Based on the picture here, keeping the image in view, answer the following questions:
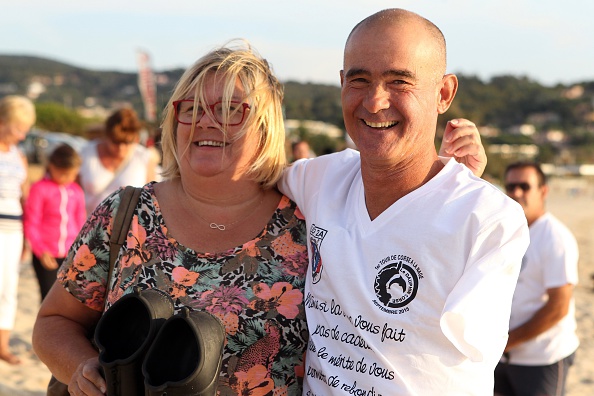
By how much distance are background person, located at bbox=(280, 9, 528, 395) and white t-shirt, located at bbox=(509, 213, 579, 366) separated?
2.37 m

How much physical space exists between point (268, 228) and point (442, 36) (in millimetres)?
885

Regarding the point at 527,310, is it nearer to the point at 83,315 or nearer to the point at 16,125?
the point at 83,315

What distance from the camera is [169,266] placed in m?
2.34

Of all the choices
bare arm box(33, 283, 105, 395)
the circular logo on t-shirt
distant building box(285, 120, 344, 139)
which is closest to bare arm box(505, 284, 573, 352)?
the circular logo on t-shirt

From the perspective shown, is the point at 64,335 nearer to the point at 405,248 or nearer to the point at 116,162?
the point at 405,248

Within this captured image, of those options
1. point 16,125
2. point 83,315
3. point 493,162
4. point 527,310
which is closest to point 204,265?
point 83,315

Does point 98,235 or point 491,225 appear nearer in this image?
point 491,225

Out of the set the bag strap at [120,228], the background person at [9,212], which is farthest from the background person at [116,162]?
the bag strap at [120,228]

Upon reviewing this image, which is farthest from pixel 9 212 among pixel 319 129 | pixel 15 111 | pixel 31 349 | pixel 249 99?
pixel 319 129

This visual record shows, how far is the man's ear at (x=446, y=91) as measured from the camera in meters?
2.18

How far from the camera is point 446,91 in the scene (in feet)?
7.22

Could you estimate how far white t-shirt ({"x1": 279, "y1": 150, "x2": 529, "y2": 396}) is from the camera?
70.7 inches

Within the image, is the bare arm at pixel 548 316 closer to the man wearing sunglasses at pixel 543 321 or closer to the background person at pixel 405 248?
the man wearing sunglasses at pixel 543 321

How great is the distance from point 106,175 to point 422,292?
5.20 m
